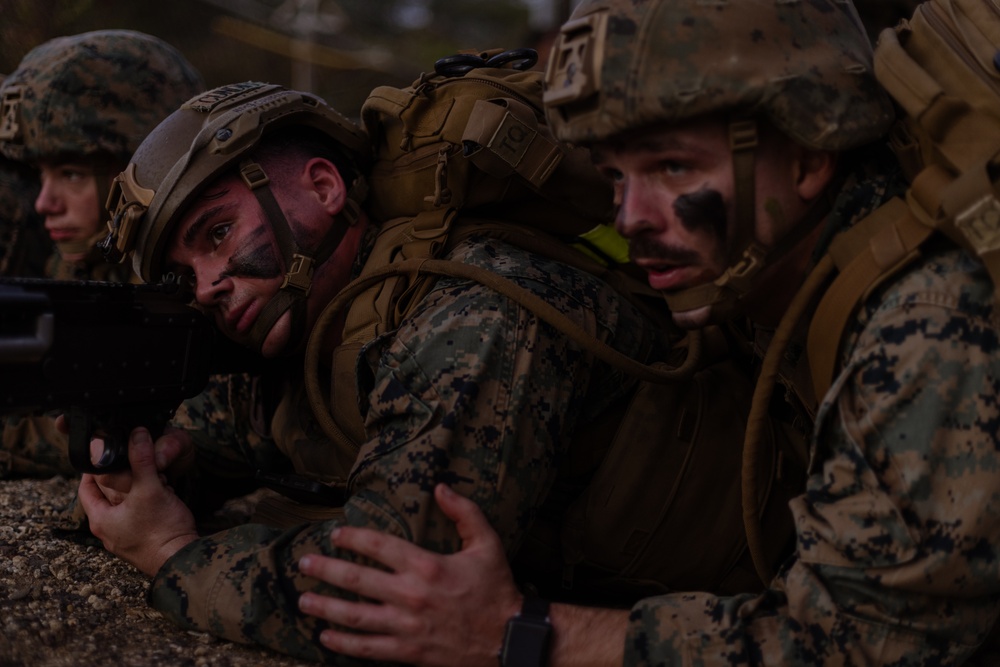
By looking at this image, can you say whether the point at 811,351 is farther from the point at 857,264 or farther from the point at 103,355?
the point at 103,355

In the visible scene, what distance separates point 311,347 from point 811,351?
1569 mm

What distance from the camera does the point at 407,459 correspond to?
2.71 m

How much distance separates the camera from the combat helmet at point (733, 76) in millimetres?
2469

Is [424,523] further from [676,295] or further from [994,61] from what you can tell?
[994,61]

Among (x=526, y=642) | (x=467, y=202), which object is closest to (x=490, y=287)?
(x=467, y=202)

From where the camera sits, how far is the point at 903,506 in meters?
2.24

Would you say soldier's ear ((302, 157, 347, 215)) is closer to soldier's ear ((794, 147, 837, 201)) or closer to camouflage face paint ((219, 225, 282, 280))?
camouflage face paint ((219, 225, 282, 280))

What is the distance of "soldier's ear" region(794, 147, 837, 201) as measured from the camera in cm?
263

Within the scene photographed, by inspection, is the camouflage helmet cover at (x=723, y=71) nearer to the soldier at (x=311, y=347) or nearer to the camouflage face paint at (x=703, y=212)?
the camouflage face paint at (x=703, y=212)

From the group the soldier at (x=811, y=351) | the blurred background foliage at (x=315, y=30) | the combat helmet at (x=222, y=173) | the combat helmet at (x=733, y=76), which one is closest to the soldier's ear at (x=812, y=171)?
the soldier at (x=811, y=351)

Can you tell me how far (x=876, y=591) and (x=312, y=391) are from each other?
71.8 inches

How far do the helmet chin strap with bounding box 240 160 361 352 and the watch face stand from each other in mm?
1409

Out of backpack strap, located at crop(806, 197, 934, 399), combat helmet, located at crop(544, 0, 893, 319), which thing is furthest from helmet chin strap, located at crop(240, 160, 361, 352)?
backpack strap, located at crop(806, 197, 934, 399)

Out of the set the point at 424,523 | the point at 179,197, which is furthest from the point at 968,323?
the point at 179,197
